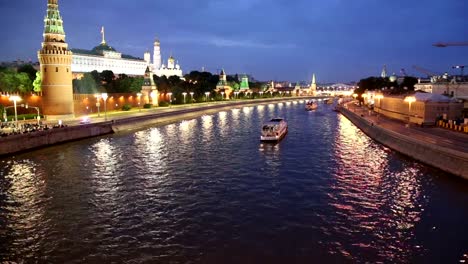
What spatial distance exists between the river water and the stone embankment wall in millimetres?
1403

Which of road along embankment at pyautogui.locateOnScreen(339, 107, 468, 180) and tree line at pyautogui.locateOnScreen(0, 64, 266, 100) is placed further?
tree line at pyautogui.locateOnScreen(0, 64, 266, 100)

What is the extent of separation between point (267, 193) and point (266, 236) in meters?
6.36

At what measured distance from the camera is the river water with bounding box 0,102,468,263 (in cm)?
1543

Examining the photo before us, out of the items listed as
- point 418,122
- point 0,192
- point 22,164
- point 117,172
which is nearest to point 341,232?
point 117,172

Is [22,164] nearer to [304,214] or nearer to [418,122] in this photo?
[304,214]

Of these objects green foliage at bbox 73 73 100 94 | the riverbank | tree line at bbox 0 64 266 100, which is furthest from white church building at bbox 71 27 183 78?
the riverbank

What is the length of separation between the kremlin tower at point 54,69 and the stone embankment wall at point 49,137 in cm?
922

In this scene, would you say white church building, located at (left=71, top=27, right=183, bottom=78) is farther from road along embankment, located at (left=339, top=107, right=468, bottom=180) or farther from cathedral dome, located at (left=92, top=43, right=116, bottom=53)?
road along embankment, located at (left=339, top=107, right=468, bottom=180)

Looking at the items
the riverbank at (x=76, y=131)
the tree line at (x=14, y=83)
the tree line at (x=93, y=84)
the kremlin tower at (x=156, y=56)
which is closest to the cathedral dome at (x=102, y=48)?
the kremlin tower at (x=156, y=56)

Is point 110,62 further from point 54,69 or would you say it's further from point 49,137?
point 49,137

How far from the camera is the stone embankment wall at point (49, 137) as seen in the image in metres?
34.8

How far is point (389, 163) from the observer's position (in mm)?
31438

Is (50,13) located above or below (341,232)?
above

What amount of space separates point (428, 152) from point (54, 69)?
47.5 m
